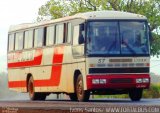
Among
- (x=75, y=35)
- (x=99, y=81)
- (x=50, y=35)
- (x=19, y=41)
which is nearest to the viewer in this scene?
(x=99, y=81)

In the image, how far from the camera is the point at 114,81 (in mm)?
30484

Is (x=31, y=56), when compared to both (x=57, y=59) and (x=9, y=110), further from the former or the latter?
(x=9, y=110)

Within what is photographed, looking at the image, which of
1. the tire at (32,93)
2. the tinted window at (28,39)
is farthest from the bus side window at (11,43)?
the tire at (32,93)

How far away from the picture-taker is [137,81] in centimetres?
3075

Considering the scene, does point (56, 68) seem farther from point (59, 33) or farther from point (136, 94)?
point (136, 94)

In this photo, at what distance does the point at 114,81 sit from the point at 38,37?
21.6ft

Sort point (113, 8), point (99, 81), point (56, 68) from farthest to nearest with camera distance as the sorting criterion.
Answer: point (113, 8)
point (56, 68)
point (99, 81)

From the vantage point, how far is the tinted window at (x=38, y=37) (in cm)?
3572

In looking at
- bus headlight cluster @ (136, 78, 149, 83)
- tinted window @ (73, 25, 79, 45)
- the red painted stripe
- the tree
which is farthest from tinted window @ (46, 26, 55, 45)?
the tree

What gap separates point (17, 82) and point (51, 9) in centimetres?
3284

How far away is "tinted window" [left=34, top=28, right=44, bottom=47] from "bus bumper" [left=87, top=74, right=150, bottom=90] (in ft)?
19.1

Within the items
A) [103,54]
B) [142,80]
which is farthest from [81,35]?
[142,80]

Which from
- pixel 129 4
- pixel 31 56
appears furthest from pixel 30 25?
pixel 129 4

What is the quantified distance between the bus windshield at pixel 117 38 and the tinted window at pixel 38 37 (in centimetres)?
543
